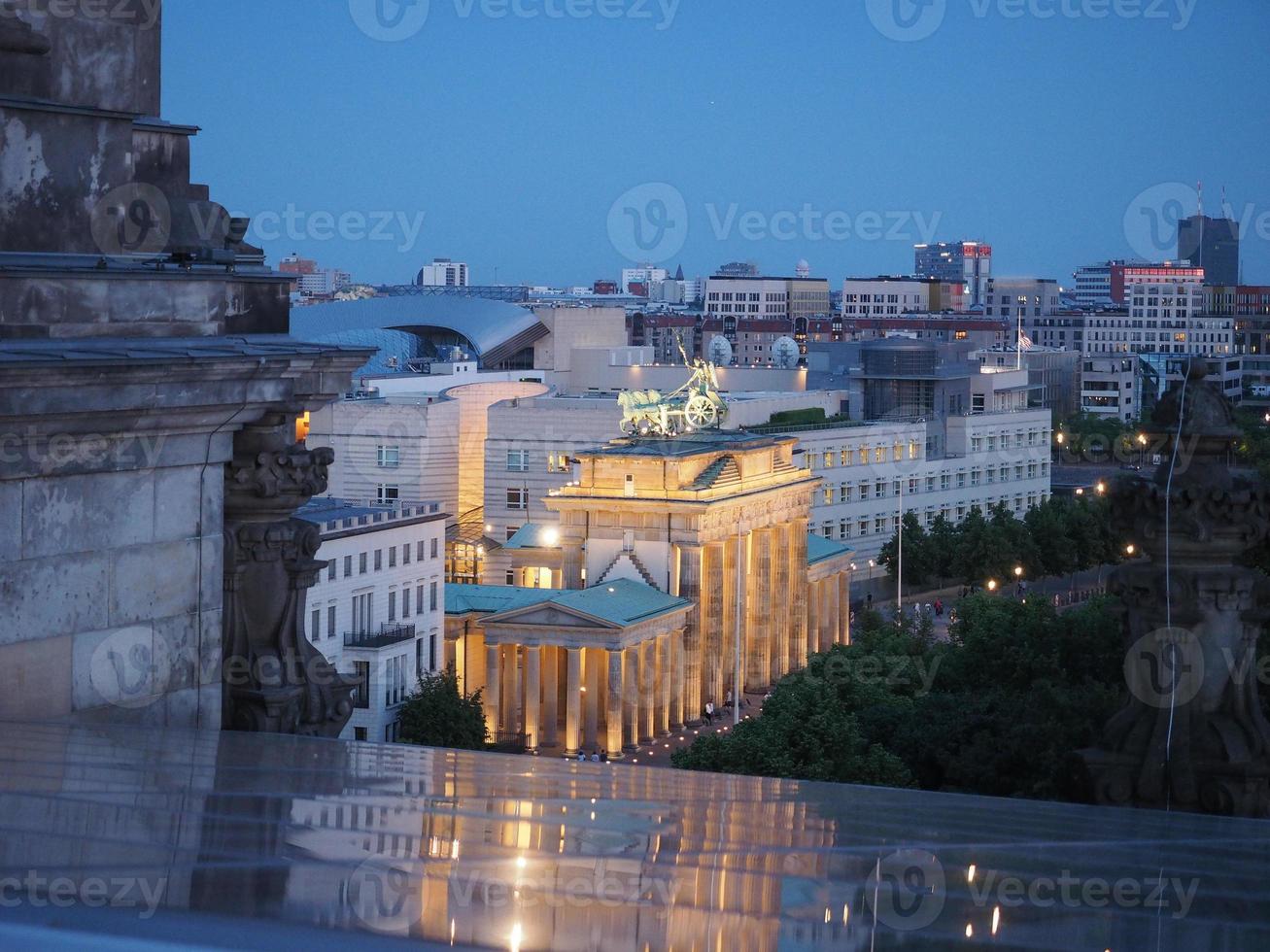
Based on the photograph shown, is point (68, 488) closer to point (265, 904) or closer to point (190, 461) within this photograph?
point (190, 461)

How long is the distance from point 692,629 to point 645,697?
210 inches

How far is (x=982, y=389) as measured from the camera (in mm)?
120875

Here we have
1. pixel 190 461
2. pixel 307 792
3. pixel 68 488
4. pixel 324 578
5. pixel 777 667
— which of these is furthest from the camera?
pixel 777 667

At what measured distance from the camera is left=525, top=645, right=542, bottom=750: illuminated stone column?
64.1 m

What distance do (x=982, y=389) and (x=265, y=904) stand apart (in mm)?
116706

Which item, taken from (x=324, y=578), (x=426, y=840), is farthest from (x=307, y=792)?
(x=324, y=578)

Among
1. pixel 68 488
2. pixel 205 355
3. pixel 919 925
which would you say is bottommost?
pixel 919 925

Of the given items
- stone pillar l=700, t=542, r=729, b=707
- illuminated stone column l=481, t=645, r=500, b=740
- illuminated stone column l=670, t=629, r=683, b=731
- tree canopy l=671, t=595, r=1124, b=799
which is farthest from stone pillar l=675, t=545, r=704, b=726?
tree canopy l=671, t=595, r=1124, b=799

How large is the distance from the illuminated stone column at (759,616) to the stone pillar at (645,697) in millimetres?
10023

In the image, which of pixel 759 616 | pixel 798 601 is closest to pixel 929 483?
pixel 798 601

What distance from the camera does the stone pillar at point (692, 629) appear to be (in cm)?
7112

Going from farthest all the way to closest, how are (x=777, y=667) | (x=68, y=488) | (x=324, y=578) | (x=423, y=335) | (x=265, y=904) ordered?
(x=423, y=335)
(x=777, y=667)
(x=324, y=578)
(x=68, y=488)
(x=265, y=904)

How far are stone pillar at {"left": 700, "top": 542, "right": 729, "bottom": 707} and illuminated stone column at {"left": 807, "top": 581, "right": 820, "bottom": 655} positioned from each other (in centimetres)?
900

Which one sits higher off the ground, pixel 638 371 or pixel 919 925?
pixel 638 371
